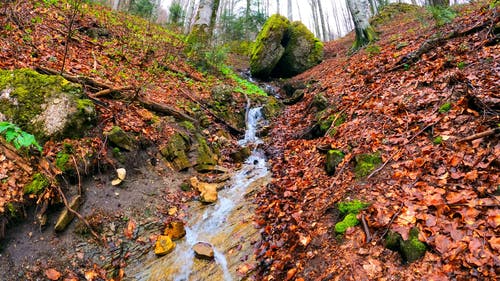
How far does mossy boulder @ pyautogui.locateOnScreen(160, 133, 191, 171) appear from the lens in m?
6.11

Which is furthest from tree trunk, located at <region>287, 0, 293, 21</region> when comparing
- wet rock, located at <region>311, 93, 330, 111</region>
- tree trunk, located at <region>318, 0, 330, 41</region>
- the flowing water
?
the flowing water

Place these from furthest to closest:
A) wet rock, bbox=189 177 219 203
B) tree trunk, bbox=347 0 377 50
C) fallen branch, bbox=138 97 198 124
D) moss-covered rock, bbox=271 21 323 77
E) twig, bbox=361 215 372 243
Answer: moss-covered rock, bbox=271 21 323 77 → tree trunk, bbox=347 0 377 50 → fallen branch, bbox=138 97 198 124 → wet rock, bbox=189 177 219 203 → twig, bbox=361 215 372 243

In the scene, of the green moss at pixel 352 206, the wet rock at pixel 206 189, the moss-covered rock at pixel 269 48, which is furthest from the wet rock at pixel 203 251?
the moss-covered rock at pixel 269 48

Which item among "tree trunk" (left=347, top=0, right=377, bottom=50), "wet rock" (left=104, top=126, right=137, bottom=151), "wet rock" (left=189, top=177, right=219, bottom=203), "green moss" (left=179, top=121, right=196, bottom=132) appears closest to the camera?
"wet rock" (left=104, top=126, right=137, bottom=151)

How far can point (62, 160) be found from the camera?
4.41m

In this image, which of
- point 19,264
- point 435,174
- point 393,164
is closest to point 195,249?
point 19,264

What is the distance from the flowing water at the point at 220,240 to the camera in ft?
12.8

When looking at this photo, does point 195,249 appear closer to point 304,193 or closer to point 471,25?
point 304,193

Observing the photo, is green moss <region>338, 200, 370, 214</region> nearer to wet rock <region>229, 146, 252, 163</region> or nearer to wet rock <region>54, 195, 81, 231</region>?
wet rock <region>54, 195, 81, 231</region>

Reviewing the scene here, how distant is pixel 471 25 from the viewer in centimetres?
618

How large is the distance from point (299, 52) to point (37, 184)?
1319 centimetres

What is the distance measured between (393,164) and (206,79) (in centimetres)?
814

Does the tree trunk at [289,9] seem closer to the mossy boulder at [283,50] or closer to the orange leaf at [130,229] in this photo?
the mossy boulder at [283,50]

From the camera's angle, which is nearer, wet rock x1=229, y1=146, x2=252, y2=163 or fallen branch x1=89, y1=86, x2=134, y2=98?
fallen branch x1=89, y1=86, x2=134, y2=98
